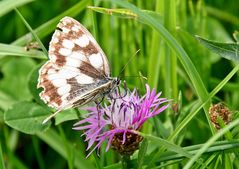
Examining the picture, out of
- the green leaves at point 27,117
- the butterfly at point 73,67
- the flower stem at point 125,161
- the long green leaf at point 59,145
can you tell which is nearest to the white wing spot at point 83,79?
the butterfly at point 73,67

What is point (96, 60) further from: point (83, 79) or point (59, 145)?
point (59, 145)

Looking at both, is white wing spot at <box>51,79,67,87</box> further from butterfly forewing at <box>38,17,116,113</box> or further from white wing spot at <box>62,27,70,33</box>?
white wing spot at <box>62,27,70,33</box>

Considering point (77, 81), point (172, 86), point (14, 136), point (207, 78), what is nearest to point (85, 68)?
point (77, 81)

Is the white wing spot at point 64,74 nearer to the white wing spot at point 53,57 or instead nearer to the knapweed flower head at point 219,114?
the white wing spot at point 53,57

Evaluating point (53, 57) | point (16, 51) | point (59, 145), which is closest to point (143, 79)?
point (59, 145)

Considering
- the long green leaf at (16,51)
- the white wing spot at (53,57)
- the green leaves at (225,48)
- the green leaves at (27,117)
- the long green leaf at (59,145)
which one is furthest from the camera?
the long green leaf at (59,145)

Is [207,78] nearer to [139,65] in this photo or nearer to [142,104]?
[139,65]

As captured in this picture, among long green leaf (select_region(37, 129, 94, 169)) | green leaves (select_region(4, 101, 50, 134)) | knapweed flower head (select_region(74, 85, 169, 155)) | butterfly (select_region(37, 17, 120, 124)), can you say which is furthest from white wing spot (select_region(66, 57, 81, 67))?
long green leaf (select_region(37, 129, 94, 169))

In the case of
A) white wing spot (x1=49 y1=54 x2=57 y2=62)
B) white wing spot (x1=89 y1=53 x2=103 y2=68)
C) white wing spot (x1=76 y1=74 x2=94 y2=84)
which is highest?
white wing spot (x1=49 y1=54 x2=57 y2=62)
